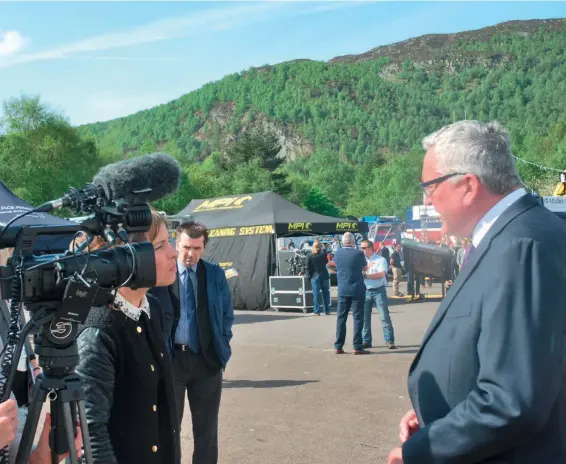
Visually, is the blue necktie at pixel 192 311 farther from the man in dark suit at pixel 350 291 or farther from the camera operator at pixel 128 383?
the man in dark suit at pixel 350 291

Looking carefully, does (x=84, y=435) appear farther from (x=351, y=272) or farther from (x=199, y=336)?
(x=351, y=272)

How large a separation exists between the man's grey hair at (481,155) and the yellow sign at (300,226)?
15.9m

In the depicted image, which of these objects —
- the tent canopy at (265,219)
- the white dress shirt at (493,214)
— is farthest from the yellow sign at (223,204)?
the white dress shirt at (493,214)

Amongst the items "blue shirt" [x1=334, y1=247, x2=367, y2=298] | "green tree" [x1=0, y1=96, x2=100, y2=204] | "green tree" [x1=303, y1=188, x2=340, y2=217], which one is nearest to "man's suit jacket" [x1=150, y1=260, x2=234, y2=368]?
"blue shirt" [x1=334, y1=247, x2=367, y2=298]

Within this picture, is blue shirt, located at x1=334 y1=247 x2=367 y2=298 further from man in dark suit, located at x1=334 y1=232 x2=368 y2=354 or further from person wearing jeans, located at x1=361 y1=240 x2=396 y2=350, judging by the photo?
person wearing jeans, located at x1=361 y1=240 x2=396 y2=350

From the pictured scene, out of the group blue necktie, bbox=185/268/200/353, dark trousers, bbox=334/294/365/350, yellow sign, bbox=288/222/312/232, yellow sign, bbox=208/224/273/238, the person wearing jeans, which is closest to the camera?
blue necktie, bbox=185/268/200/353

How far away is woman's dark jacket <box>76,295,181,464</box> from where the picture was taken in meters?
2.47

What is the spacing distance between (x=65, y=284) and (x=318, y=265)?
1501 centimetres

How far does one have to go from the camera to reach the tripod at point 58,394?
6.39 ft

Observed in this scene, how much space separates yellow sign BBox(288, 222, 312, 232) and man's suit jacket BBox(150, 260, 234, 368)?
13.0 meters

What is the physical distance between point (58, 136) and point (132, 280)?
171ft

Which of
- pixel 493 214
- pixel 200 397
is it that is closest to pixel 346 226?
pixel 200 397

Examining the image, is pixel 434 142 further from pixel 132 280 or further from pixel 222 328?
pixel 222 328

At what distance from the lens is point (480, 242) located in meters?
2.08
